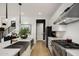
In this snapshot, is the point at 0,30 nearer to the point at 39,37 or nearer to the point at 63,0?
the point at 63,0

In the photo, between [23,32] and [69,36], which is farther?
[23,32]

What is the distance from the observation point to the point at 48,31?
23.7 ft

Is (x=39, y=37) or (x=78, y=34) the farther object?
(x=39, y=37)

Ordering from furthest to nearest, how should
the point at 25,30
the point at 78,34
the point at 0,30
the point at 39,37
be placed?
the point at 39,37 → the point at 25,30 → the point at 0,30 → the point at 78,34

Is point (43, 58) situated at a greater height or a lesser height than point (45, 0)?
lesser

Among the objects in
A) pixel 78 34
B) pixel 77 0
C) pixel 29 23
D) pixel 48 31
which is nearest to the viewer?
pixel 77 0

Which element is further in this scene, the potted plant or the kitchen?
the potted plant

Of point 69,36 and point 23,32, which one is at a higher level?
point 23,32

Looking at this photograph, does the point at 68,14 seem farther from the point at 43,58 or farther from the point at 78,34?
the point at 43,58

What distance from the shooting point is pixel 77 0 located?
698 mm

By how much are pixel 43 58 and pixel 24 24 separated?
830 centimetres

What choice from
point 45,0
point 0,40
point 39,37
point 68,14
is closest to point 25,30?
point 0,40

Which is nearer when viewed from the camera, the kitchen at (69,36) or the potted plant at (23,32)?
the kitchen at (69,36)

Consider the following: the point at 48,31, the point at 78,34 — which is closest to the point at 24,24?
the point at 48,31
